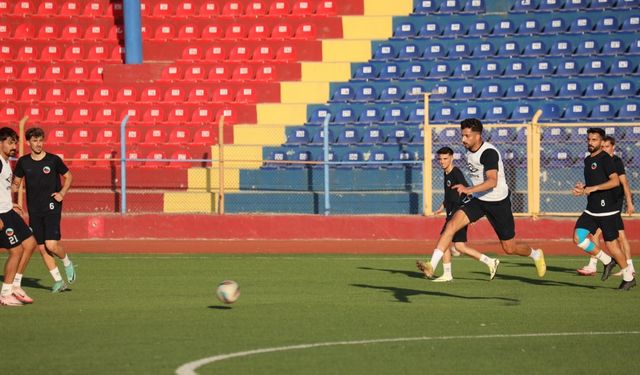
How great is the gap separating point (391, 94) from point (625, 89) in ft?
17.6

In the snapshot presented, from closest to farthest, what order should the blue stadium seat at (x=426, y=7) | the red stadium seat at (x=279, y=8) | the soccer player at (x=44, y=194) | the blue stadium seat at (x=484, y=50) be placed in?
the soccer player at (x=44, y=194) → the blue stadium seat at (x=484, y=50) → the blue stadium seat at (x=426, y=7) → the red stadium seat at (x=279, y=8)

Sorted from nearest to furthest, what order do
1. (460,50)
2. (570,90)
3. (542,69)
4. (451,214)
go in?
(451,214)
(570,90)
(542,69)
(460,50)

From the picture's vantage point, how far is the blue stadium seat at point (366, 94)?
27.4 metres

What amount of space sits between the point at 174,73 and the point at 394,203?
325 inches

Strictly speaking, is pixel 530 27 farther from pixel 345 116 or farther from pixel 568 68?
pixel 345 116

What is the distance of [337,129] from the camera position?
1049 inches

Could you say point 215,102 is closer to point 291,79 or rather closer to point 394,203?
point 291,79

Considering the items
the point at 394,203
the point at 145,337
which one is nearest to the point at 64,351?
the point at 145,337

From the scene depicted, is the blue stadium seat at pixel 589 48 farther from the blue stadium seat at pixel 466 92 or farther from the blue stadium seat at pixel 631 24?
the blue stadium seat at pixel 466 92

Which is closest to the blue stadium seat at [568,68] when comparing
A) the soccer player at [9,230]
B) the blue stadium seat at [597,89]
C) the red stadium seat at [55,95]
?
the blue stadium seat at [597,89]

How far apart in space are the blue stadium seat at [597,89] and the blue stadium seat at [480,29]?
10.8ft

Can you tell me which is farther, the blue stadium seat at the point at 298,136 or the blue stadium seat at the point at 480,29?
the blue stadium seat at the point at 480,29

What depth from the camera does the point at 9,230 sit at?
41.7ft

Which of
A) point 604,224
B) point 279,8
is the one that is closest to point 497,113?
point 279,8
